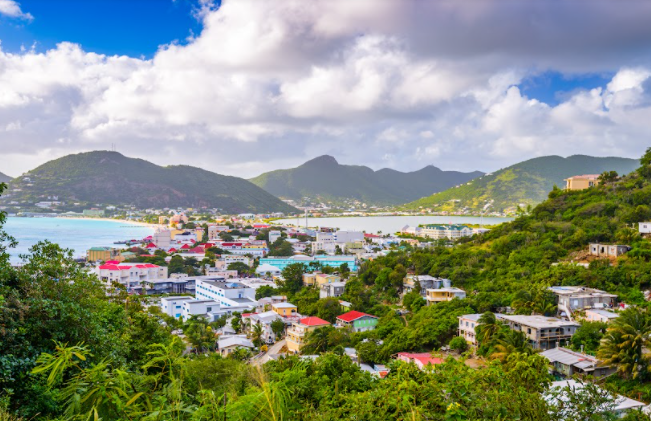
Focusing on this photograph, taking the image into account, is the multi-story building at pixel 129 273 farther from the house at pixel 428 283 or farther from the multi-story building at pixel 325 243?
the multi-story building at pixel 325 243

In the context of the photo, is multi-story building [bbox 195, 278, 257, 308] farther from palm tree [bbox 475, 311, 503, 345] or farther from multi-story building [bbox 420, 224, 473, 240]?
multi-story building [bbox 420, 224, 473, 240]

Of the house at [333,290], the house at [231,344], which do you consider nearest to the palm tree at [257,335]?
the house at [231,344]

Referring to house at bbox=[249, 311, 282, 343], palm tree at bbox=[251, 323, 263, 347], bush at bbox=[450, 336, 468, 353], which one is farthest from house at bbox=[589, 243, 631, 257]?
palm tree at bbox=[251, 323, 263, 347]

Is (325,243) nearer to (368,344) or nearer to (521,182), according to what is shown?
(368,344)

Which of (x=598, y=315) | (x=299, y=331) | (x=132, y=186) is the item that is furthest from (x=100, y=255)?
(x=132, y=186)

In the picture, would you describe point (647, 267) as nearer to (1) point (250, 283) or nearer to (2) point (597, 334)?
(2) point (597, 334)

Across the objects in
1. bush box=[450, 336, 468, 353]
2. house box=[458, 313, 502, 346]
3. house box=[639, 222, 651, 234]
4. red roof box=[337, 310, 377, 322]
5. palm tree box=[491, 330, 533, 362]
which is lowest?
red roof box=[337, 310, 377, 322]

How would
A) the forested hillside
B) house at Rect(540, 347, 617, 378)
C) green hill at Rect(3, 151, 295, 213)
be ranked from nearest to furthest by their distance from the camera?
the forested hillside → house at Rect(540, 347, 617, 378) → green hill at Rect(3, 151, 295, 213)
